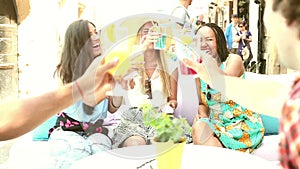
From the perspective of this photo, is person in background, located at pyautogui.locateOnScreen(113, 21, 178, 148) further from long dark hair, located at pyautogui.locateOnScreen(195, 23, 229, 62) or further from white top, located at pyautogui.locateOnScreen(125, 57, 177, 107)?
long dark hair, located at pyautogui.locateOnScreen(195, 23, 229, 62)

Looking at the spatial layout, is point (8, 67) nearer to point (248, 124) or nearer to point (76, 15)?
point (76, 15)

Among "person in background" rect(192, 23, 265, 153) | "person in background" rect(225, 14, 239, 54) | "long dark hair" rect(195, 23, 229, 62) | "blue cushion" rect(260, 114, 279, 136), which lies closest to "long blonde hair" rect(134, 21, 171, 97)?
"person in background" rect(192, 23, 265, 153)

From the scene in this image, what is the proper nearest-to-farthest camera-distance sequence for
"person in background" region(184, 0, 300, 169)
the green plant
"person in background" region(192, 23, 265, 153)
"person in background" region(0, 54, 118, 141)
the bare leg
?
"person in background" region(184, 0, 300, 169)
"person in background" region(0, 54, 118, 141)
the green plant
the bare leg
"person in background" region(192, 23, 265, 153)

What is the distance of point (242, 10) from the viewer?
11.4 ft

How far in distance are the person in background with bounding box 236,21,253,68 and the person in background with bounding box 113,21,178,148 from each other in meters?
1.95

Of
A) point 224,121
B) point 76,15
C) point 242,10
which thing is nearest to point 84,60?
point 224,121

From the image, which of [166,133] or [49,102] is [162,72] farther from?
[49,102]

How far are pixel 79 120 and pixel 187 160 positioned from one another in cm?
59

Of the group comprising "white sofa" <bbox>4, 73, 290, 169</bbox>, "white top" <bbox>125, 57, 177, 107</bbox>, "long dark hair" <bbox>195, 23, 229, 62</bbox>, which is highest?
"long dark hair" <bbox>195, 23, 229, 62</bbox>

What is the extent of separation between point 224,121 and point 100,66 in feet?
5.10

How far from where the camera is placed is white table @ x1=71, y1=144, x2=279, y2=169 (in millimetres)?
1705

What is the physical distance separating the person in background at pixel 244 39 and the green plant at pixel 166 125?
2.12m

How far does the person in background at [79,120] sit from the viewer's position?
1.53 m

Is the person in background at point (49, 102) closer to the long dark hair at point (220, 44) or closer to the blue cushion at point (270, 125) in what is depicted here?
the long dark hair at point (220, 44)
